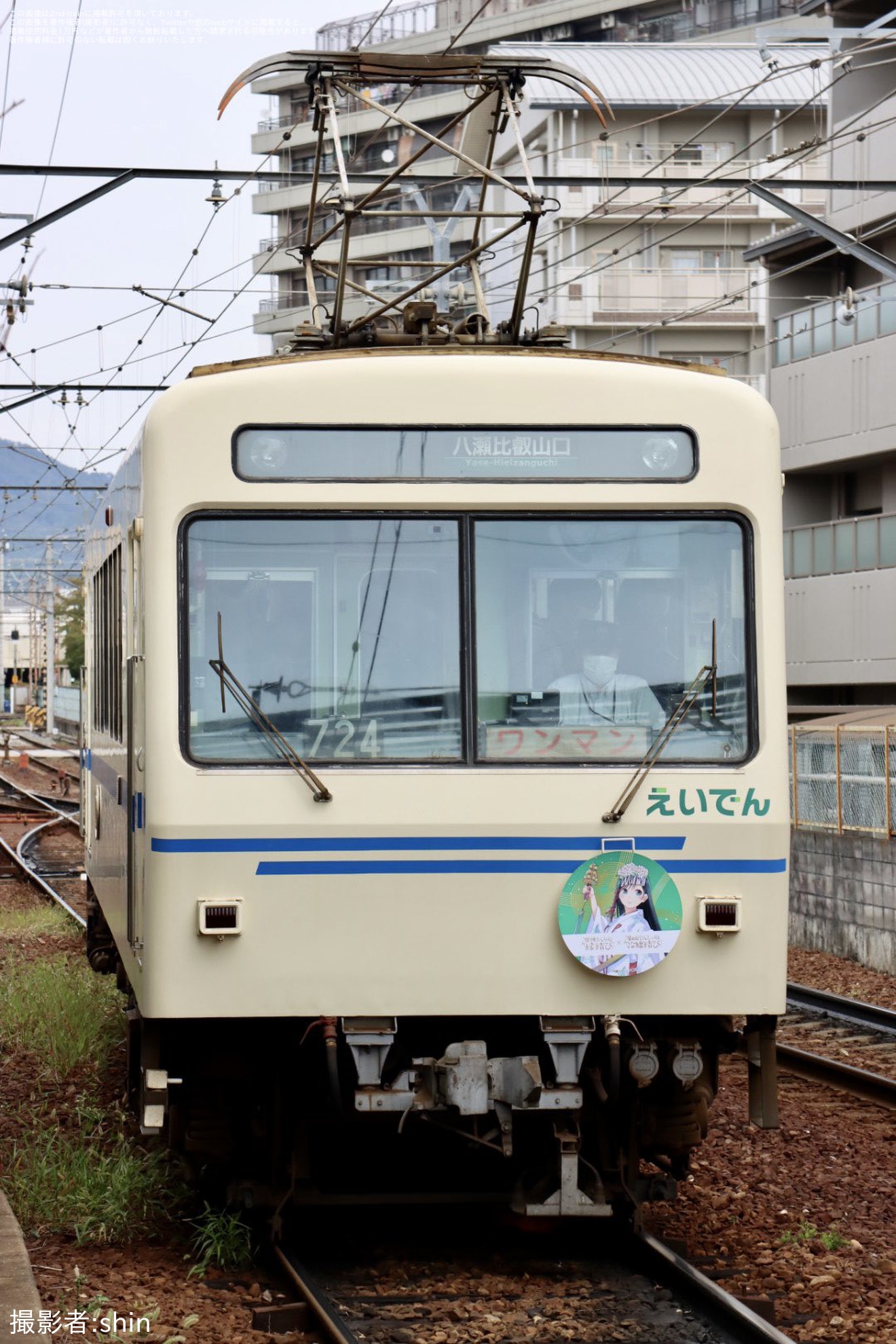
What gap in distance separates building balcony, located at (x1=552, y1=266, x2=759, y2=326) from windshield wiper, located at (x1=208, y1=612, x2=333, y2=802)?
41900mm

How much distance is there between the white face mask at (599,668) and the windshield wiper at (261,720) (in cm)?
94

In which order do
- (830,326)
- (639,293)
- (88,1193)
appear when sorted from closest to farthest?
(88,1193)
(830,326)
(639,293)

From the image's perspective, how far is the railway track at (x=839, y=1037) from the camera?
9688 mm

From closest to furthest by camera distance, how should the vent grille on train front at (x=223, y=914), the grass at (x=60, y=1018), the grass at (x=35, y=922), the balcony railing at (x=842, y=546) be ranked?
1. the vent grille on train front at (x=223, y=914)
2. the grass at (x=60, y=1018)
3. the grass at (x=35, y=922)
4. the balcony railing at (x=842, y=546)

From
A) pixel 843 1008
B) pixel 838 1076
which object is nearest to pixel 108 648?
pixel 838 1076

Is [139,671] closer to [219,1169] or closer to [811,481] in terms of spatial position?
[219,1169]

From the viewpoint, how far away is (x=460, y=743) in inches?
236

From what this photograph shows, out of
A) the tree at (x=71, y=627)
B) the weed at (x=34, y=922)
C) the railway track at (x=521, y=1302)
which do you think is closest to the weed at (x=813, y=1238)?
the railway track at (x=521, y=1302)

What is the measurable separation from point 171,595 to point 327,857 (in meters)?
0.99

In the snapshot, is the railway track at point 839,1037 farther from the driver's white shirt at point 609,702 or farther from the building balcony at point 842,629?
the building balcony at point 842,629

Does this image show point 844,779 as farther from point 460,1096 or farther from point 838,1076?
point 460,1096

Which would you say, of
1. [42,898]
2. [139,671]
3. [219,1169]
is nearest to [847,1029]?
[219,1169]

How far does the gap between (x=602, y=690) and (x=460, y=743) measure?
0.50 meters

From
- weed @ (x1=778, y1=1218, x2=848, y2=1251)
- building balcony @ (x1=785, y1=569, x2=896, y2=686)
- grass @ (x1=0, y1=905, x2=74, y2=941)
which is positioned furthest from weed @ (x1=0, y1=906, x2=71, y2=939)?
building balcony @ (x1=785, y1=569, x2=896, y2=686)
